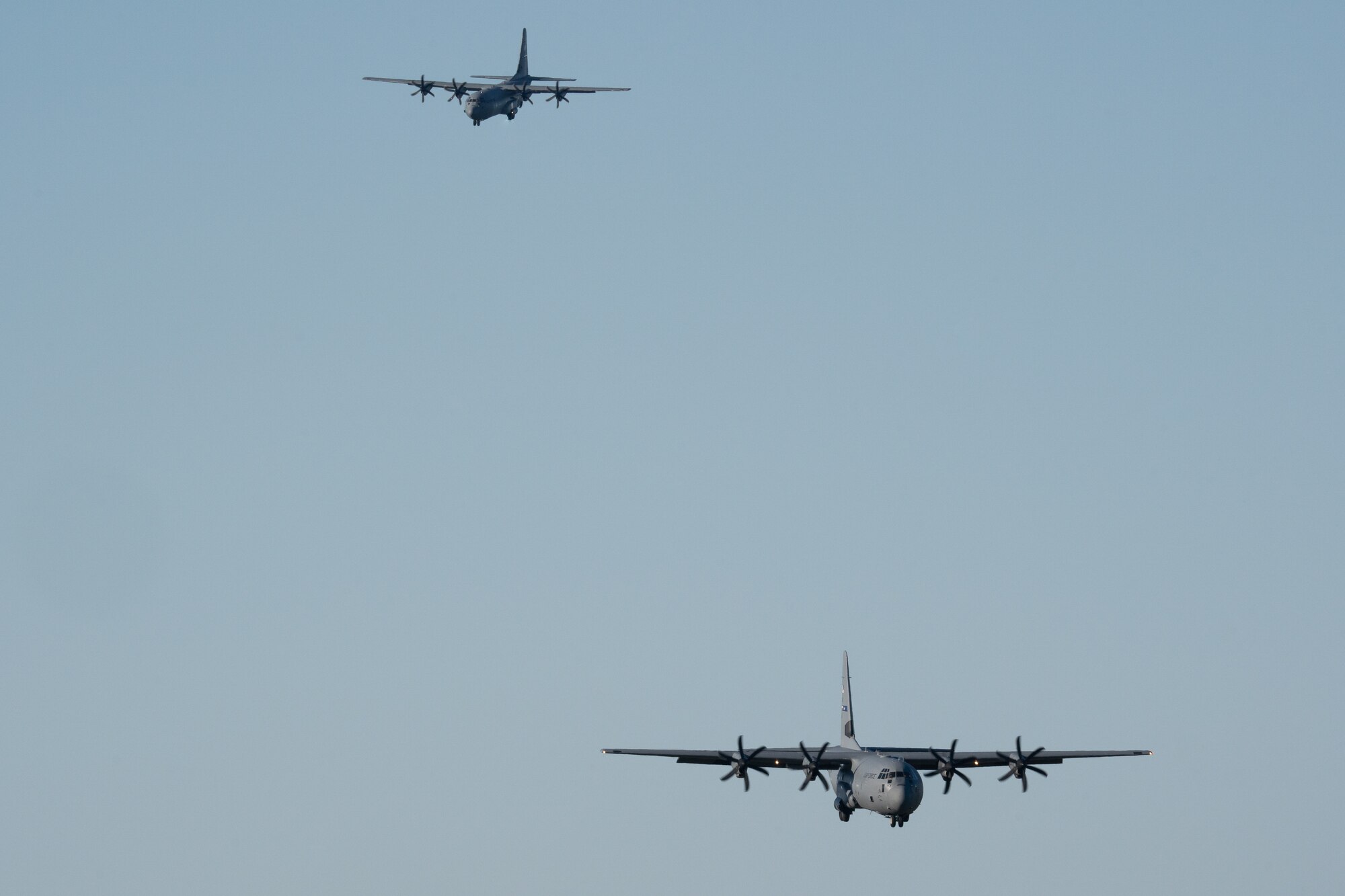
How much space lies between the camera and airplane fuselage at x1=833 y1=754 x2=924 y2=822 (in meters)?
128

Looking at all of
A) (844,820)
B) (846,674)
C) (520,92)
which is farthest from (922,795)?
(520,92)

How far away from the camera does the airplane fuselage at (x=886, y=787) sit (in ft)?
421

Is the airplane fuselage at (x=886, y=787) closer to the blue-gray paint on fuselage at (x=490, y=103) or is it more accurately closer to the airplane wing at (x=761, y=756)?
the airplane wing at (x=761, y=756)

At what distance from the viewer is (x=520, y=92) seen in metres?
189

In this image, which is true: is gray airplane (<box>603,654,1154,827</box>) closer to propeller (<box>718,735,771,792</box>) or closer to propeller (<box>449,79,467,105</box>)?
propeller (<box>718,735,771,792</box>)

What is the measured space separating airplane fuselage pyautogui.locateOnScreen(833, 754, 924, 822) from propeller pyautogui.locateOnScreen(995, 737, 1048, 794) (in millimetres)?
12159

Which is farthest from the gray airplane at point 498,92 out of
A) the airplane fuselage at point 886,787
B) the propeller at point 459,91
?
the airplane fuselage at point 886,787

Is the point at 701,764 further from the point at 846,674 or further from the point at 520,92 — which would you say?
the point at 520,92

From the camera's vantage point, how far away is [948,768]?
142 m

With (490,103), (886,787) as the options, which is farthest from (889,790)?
(490,103)

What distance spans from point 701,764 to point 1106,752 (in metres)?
31.7

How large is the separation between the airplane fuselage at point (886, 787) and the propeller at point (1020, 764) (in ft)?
39.9

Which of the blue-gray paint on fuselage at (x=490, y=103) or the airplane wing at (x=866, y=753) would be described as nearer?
the airplane wing at (x=866, y=753)

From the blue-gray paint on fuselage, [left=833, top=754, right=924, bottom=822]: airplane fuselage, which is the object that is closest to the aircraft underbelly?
[left=833, top=754, right=924, bottom=822]: airplane fuselage
